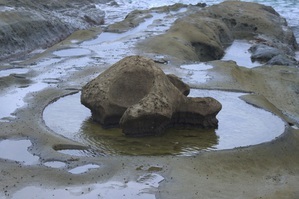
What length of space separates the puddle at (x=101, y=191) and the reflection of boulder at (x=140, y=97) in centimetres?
216

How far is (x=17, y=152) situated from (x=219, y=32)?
546 inches

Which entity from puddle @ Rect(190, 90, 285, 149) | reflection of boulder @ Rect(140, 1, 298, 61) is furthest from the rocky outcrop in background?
puddle @ Rect(190, 90, 285, 149)

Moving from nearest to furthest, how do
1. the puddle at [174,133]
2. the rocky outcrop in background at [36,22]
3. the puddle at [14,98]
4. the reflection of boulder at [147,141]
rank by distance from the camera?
1. the reflection of boulder at [147,141]
2. the puddle at [174,133]
3. the puddle at [14,98]
4. the rocky outcrop in background at [36,22]

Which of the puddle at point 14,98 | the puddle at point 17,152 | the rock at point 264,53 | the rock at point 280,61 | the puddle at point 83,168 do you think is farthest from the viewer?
the rock at point 264,53

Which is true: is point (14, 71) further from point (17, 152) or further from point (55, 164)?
point (55, 164)

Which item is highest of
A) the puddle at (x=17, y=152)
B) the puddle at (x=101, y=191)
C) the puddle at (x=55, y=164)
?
the puddle at (x=101, y=191)

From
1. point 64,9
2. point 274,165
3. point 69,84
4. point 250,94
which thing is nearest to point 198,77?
point 250,94

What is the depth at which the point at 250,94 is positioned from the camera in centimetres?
1215

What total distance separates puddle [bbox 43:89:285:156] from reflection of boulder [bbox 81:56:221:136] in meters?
0.23

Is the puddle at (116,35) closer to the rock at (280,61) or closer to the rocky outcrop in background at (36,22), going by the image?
the rocky outcrop in background at (36,22)

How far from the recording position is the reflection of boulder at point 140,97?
32.0 feet

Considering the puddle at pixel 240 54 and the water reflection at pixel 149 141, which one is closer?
the water reflection at pixel 149 141

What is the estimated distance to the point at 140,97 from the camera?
9875mm

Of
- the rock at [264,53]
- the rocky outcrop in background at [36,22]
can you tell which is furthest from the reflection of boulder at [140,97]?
the rock at [264,53]
